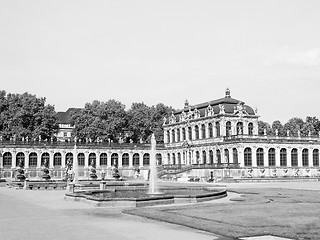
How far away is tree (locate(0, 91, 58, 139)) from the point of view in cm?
9694

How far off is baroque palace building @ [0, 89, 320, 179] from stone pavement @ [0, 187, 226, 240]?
53097mm

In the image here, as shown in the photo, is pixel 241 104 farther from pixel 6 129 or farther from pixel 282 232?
pixel 282 232

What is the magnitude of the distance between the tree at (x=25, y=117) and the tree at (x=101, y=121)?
6.95m

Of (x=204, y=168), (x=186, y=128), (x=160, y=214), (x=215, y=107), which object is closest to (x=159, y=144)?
(x=186, y=128)

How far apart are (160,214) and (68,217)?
13.7 ft

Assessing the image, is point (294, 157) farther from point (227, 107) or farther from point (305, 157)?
point (227, 107)

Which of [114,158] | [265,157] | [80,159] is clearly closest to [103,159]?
[114,158]

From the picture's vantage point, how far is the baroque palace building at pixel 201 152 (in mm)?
78562

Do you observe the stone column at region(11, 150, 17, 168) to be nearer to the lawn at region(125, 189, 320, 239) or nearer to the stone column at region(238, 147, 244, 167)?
the stone column at region(238, 147, 244, 167)

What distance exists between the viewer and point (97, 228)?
16719 millimetres

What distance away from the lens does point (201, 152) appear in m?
89.9

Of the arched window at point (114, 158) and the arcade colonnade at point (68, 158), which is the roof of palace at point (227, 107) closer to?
the arcade colonnade at point (68, 158)

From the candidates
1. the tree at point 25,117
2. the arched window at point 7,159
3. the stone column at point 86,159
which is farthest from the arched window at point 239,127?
the arched window at point 7,159

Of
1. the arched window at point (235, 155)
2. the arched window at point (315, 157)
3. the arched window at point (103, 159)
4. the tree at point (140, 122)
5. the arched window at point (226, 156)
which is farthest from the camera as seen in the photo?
the tree at point (140, 122)
